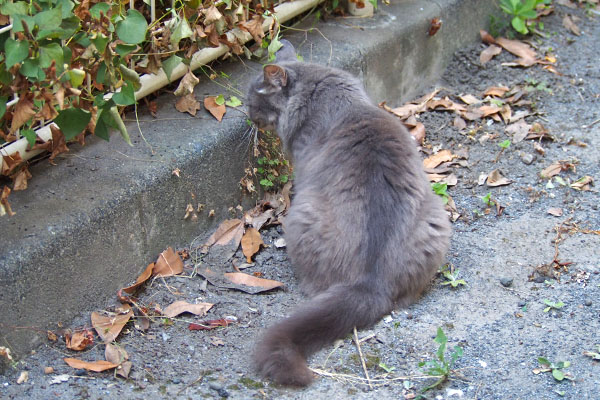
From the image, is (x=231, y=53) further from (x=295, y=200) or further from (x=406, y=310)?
(x=406, y=310)

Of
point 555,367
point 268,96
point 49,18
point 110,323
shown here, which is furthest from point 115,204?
point 555,367

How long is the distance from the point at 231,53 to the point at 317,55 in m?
0.54

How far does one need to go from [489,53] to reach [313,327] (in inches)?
128

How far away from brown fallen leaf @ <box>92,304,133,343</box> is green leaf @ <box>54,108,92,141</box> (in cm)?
75

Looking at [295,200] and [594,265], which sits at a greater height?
[295,200]

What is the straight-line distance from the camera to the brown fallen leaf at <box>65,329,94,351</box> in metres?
2.88

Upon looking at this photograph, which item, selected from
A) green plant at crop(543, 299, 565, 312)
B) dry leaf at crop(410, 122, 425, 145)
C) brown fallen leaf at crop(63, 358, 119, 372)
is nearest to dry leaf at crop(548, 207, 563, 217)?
green plant at crop(543, 299, 565, 312)

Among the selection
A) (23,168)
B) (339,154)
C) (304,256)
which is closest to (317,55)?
(339,154)

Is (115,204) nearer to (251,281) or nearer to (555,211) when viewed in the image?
(251,281)

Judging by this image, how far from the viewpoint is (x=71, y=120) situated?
9.73 ft

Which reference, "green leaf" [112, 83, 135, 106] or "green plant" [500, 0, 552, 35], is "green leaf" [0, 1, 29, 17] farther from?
"green plant" [500, 0, 552, 35]

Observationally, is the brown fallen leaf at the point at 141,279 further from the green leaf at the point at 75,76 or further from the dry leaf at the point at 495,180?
the dry leaf at the point at 495,180

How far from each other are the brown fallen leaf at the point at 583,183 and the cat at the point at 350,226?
1126 millimetres

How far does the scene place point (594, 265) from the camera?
3.39m
